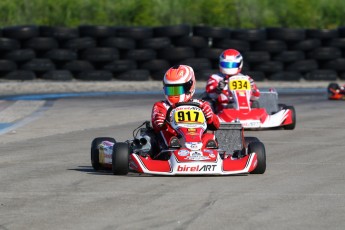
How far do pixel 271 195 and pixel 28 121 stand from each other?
7526mm

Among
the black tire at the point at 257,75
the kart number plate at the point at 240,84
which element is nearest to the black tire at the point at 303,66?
the black tire at the point at 257,75

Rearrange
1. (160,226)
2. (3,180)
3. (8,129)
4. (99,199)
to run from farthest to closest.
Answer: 1. (8,129)
2. (3,180)
3. (99,199)
4. (160,226)

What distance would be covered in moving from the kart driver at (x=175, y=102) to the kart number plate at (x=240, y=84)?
4716 millimetres

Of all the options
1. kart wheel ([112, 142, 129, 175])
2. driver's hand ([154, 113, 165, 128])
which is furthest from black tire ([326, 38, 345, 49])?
kart wheel ([112, 142, 129, 175])

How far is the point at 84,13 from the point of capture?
2759 centimetres

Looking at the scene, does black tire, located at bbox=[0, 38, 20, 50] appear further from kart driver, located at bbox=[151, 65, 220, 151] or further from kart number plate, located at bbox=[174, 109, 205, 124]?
kart number plate, located at bbox=[174, 109, 205, 124]

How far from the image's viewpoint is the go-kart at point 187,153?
361 inches

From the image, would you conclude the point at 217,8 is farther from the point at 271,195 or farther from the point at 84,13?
the point at 271,195

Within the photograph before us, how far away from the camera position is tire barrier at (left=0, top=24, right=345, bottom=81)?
22.1 metres

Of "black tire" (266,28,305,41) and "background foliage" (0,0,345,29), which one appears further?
"background foliage" (0,0,345,29)

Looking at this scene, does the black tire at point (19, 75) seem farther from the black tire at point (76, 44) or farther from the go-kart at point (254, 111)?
the go-kart at point (254, 111)

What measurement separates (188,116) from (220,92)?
17.9 ft

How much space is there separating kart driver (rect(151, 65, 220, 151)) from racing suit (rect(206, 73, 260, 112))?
4.84 metres

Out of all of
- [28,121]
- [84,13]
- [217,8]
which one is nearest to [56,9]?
[84,13]
